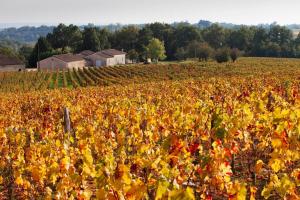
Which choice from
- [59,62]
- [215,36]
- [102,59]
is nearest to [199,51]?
[102,59]

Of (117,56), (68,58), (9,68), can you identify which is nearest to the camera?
(68,58)

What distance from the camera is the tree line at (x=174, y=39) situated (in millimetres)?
99438

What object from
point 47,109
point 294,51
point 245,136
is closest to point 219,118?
point 245,136

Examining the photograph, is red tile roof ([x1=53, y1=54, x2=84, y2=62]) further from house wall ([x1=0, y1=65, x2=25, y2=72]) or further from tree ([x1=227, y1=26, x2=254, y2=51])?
tree ([x1=227, y1=26, x2=254, y2=51])

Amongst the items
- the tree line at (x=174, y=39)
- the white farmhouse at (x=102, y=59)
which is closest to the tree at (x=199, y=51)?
the tree line at (x=174, y=39)

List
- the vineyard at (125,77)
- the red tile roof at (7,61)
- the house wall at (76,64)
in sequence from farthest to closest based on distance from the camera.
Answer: the red tile roof at (7,61) → the house wall at (76,64) → the vineyard at (125,77)

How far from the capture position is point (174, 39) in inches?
4181

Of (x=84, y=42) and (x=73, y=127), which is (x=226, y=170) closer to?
(x=73, y=127)

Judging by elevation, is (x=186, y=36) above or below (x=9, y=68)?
above

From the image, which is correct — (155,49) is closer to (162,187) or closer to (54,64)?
(54,64)

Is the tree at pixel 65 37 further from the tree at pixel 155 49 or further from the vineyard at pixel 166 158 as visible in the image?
the vineyard at pixel 166 158

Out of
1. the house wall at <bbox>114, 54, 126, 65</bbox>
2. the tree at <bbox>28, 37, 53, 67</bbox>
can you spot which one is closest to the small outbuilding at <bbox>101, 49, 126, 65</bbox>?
the house wall at <bbox>114, 54, 126, 65</bbox>

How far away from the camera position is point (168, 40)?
351 feet

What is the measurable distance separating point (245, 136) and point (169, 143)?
9.90ft
